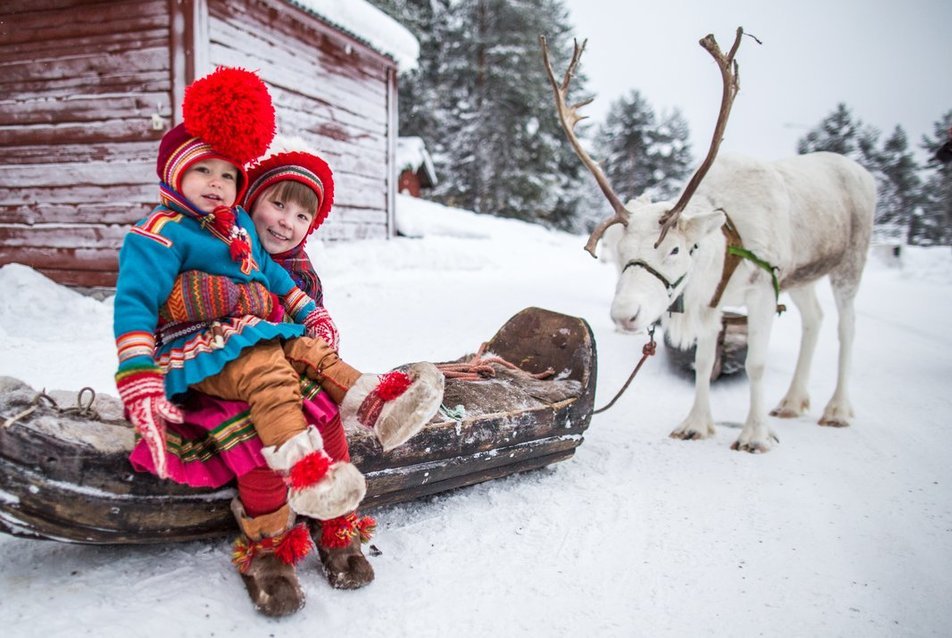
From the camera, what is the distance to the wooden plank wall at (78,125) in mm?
5773

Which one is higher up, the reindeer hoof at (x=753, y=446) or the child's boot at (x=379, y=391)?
the child's boot at (x=379, y=391)

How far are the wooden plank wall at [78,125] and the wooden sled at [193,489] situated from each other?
5062 mm

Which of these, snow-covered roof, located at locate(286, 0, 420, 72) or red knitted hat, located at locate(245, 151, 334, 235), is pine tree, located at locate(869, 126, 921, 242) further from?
red knitted hat, located at locate(245, 151, 334, 235)

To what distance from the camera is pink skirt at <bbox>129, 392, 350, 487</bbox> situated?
1.56m

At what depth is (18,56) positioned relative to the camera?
6.09 meters

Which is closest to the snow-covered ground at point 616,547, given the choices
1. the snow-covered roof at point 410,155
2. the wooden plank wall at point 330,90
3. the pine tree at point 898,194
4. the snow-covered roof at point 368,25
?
the wooden plank wall at point 330,90

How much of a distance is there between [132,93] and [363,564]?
6.16m

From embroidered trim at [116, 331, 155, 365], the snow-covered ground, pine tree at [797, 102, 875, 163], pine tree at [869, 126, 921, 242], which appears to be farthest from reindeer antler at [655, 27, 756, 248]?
pine tree at [869, 126, 921, 242]

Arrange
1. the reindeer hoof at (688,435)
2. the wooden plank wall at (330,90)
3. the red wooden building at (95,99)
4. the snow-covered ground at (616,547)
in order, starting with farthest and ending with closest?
the wooden plank wall at (330,90) → the red wooden building at (95,99) → the reindeer hoof at (688,435) → the snow-covered ground at (616,547)

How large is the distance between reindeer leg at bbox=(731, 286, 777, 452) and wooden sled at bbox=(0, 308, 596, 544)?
1228 millimetres

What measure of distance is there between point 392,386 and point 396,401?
0.25 ft

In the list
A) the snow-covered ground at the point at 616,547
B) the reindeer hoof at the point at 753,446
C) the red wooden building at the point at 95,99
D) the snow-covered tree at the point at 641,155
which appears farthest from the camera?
the snow-covered tree at the point at 641,155

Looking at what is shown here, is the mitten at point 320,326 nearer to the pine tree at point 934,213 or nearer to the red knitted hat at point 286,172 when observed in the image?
the red knitted hat at point 286,172

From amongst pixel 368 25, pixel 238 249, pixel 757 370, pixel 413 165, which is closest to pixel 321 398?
pixel 238 249
